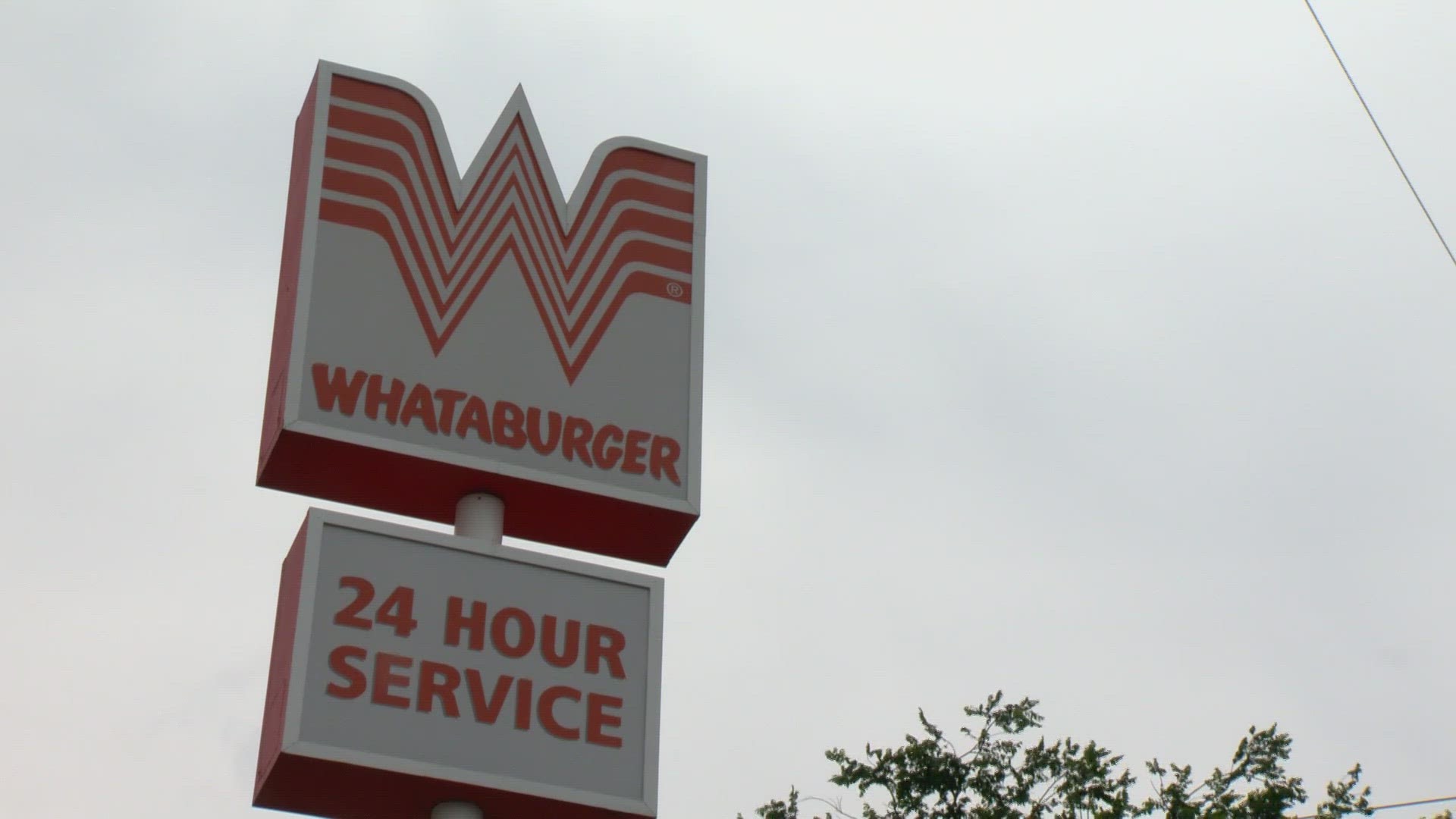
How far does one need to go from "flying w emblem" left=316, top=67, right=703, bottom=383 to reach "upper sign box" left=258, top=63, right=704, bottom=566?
1 cm

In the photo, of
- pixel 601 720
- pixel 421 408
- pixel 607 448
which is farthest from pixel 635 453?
pixel 601 720

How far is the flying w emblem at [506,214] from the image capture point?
1321cm

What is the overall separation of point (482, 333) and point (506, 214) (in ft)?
3.03

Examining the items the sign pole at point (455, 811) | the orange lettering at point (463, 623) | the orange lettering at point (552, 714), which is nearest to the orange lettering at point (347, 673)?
the orange lettering at point (463, 623)

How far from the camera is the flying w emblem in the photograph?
13211 mm

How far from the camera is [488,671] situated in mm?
12234

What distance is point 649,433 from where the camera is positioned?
13.3 meters

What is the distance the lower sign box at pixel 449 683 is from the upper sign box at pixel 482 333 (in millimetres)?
526

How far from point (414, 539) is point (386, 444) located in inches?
23.1

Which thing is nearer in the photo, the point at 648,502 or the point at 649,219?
the point at 648,502

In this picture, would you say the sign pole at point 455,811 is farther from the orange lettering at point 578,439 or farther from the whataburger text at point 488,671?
the orange lettering at point 578,439

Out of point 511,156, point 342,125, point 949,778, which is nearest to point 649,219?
point 511,156

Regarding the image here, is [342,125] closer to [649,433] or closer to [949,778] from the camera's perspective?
[649,433]

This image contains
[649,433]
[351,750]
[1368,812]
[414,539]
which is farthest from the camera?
[1368,812]
